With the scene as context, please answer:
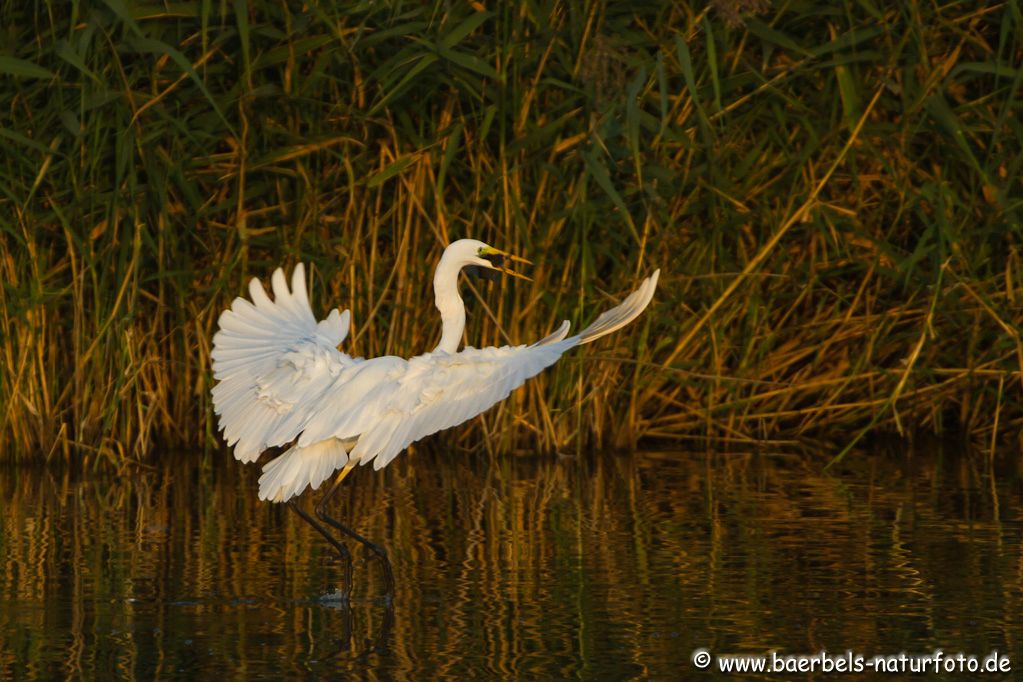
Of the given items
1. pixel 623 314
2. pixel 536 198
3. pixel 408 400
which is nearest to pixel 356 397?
pixel 408 400

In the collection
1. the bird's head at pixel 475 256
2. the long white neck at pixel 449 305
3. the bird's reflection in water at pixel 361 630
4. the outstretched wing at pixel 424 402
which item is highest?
the bird's head at pixel 475 256

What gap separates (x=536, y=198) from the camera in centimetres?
902

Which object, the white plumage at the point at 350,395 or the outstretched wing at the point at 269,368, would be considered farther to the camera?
the outstretched wing at the point at 269,368

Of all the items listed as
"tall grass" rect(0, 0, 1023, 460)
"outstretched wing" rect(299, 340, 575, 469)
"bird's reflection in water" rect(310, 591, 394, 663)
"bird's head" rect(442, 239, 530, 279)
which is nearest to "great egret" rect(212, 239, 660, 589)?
"outstretched wing" rect(299, 340, 575, 469)

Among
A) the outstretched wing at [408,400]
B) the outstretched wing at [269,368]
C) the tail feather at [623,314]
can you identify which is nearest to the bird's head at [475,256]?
the outstretched wing at [269,368]

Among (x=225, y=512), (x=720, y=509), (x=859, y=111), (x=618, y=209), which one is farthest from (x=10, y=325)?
(x=859, y=111)

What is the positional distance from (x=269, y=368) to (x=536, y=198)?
270 centimetres

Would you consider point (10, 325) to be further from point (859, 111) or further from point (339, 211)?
point (859, 111)

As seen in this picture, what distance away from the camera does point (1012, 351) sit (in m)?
8.88

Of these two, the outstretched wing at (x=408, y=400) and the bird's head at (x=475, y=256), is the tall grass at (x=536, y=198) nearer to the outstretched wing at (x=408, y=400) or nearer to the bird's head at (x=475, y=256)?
the bird's head at (x=475, y=256)

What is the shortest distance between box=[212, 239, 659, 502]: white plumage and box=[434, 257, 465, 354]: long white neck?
0.27 m

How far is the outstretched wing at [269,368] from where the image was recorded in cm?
639

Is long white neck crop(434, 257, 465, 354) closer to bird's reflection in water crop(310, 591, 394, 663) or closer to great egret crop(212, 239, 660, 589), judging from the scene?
great egret crop(212, 239, 660, 589)

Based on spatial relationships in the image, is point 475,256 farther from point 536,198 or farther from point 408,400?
point 536,198
